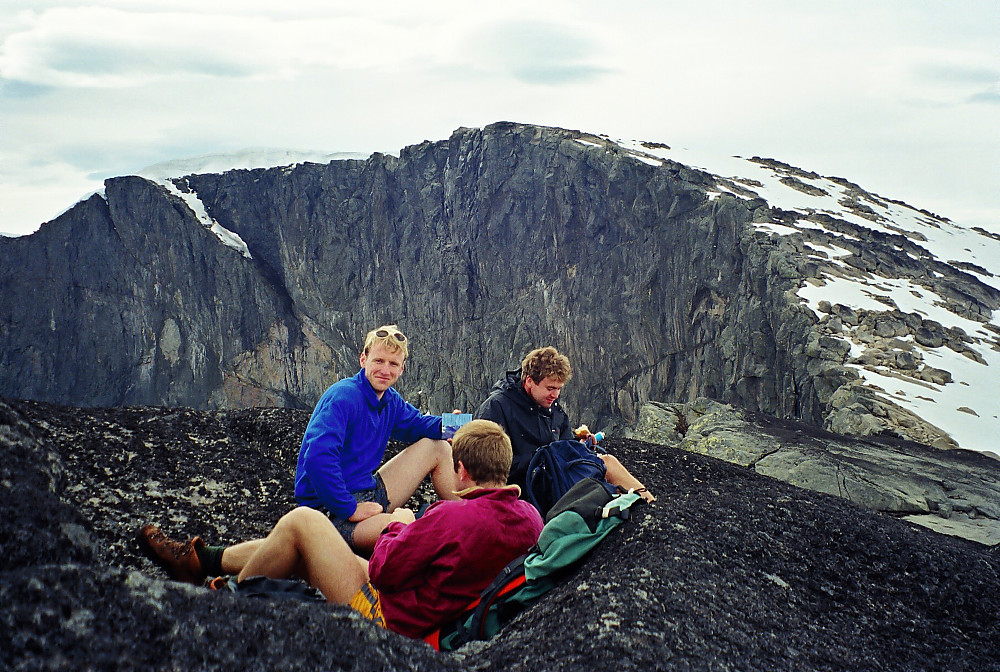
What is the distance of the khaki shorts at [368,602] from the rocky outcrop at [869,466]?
761 cm

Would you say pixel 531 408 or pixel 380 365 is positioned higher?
pixel 380 365

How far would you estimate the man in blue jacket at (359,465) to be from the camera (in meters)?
4.21

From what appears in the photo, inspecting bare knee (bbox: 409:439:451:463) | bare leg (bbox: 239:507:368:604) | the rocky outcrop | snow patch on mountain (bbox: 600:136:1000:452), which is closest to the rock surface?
bare leg (bbox: 239:507:368:604)

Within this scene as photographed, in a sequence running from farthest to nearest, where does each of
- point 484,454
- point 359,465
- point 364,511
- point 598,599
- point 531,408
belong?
point 531,408 < point 359,465 < point 364,511 < point 484,454 < point 598,599

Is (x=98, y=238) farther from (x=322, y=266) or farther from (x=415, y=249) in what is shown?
(x=415, y=249)

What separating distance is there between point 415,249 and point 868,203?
100 ft

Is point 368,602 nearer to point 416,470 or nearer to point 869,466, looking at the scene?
point 416,470

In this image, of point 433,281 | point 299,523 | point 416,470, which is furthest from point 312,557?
point 433,281

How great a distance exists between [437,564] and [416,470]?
2.38m

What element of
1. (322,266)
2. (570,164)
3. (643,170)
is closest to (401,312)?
(322,266)

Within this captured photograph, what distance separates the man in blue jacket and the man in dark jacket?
21.4 inches

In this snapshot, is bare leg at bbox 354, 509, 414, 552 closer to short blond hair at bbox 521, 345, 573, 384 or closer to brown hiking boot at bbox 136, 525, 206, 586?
brown hiking boot at bbox 136, 525, 206, 586

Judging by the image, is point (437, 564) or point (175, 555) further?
point (175, 555)

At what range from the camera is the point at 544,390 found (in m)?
6.12
